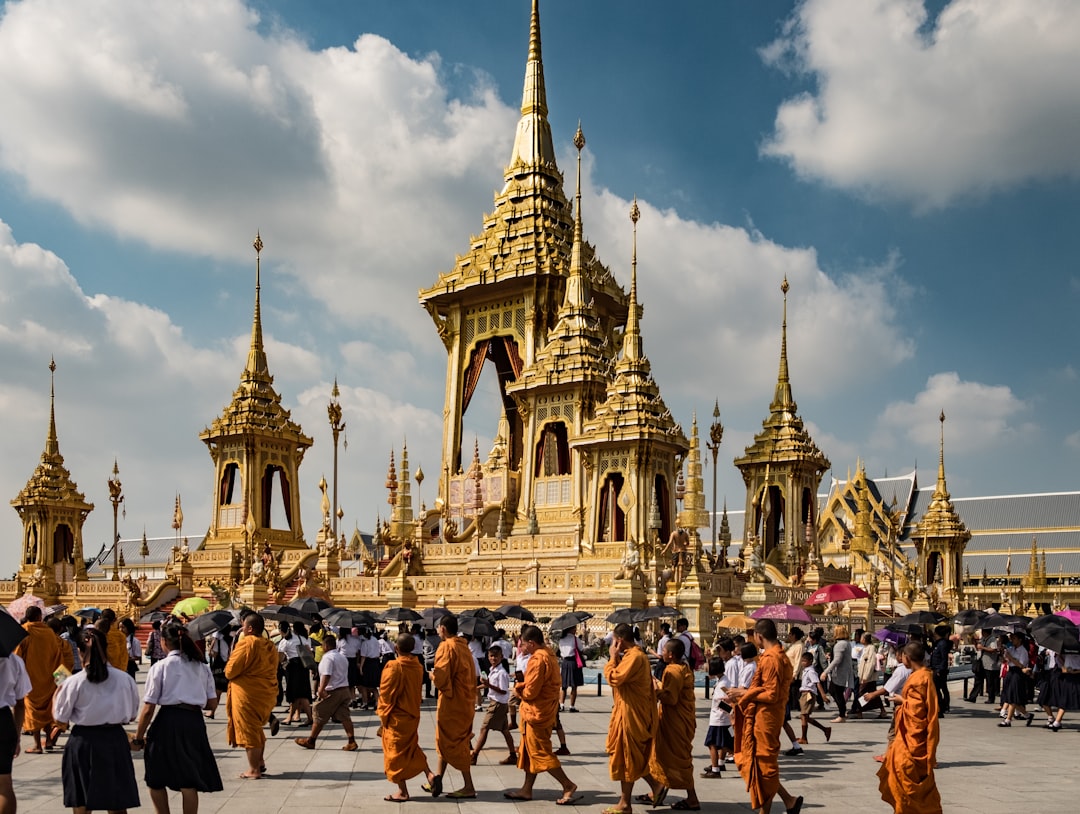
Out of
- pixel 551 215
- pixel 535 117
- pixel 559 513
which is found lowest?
pixel 559 513

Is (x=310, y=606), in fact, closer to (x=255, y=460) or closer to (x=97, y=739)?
(x=97, y=739)

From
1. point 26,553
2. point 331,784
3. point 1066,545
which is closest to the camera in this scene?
point 331,784

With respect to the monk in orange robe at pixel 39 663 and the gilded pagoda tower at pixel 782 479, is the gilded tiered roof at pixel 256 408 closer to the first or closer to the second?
the gilded pagoda tower at pixel 782 479

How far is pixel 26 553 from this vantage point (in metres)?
58.2

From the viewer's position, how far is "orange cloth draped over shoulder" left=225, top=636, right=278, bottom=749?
1245cm

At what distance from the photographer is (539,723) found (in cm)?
1148

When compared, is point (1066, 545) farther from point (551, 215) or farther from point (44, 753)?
point (44, 753)

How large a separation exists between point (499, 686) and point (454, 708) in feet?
6.34

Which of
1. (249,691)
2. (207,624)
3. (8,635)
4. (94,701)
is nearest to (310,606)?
(207,624)

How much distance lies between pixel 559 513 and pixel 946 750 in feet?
92.6

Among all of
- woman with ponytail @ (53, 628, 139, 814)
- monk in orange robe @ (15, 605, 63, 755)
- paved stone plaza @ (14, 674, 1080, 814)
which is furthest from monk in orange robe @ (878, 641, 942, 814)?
monk in orange robe @ (15, 605, 63, 755)

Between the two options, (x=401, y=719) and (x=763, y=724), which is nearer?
(x=763, y=724)

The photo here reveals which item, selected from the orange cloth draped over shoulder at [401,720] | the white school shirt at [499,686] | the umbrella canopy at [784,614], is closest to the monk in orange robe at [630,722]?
the orange cloth draped over shoulder at [401,720]

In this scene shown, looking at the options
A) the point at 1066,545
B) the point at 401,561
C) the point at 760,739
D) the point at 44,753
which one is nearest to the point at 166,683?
the point at 760,739
